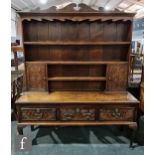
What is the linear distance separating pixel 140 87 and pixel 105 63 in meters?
0.72

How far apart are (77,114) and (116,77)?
2.25 ft

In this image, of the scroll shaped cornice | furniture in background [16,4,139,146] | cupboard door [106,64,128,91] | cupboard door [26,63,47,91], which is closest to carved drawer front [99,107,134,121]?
furniture in background [16,4,139,146]

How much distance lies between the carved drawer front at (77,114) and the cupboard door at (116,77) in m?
0.45

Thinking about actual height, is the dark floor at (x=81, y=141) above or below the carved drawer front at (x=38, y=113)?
below

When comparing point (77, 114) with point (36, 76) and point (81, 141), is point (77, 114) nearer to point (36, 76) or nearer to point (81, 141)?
point (81, 141)

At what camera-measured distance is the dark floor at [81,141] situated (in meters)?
2.10

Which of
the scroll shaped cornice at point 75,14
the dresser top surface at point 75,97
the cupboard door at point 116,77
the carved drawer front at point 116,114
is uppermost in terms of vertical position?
the scroll shaped cornice at point 75,14

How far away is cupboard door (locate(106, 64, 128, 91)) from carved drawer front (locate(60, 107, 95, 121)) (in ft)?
1.46

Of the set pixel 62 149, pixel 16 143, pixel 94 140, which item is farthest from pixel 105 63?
pixel 16 143

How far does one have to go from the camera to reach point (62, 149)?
2.13 meters

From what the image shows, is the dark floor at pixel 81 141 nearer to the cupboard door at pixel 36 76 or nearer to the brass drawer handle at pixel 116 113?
the brass drawer handle at pixel 116 113

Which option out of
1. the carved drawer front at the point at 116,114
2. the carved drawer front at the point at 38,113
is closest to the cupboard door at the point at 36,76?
the carved drawer front at the point at 38,113
